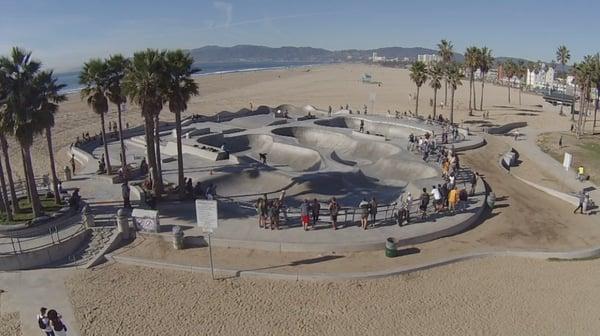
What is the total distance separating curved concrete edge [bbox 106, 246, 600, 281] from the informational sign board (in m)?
2.01

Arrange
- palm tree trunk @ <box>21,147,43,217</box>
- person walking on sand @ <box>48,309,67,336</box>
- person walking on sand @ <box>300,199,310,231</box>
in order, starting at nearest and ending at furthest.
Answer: person walking on sand @ <box>48,309,67,336</box>, person walking on sand @ <box>300,199,310,231</box>, palm tree trunk @ <box>21,147,43,217</box>

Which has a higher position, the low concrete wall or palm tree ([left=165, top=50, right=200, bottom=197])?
palm tree ([left=165, top=50, right=200, bottom=197])

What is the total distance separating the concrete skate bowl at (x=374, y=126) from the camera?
148 feet

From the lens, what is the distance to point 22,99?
19922 millimetres

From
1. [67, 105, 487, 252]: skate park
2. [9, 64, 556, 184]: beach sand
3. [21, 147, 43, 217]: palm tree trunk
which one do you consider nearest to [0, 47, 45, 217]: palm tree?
[21, 147, 43, 217]: palm tree trunk

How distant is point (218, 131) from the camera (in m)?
44.4

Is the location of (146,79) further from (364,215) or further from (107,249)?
(364,215)

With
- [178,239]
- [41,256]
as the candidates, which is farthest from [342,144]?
[41,256]

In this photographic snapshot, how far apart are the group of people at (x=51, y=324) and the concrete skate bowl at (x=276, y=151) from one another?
2053cm

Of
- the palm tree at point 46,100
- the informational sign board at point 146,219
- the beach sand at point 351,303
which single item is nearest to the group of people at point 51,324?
the beach sand at point 351,303

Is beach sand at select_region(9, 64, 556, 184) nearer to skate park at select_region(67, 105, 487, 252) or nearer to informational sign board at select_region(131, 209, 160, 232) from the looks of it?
skate park at select_region(67, 105, 487, 252)

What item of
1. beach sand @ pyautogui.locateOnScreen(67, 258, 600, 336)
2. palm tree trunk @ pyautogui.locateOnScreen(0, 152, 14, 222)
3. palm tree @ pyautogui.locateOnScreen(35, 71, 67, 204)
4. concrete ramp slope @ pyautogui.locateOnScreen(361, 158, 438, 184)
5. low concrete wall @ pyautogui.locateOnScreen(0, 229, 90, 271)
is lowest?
beach sand @ pyautogui.locateOnScreen(67, 258, 600, 336)

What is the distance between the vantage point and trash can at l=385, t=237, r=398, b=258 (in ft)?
58.9

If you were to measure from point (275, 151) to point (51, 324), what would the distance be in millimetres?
25397
